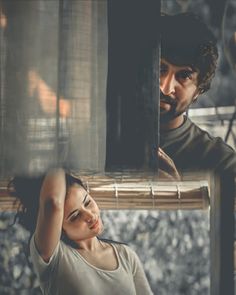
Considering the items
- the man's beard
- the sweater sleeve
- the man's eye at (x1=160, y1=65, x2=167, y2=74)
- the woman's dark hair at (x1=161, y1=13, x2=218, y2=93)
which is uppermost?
the woman's dark hair at (x1=161, y1=13, x2=218, y2=93)

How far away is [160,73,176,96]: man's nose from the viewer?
11.2 ft

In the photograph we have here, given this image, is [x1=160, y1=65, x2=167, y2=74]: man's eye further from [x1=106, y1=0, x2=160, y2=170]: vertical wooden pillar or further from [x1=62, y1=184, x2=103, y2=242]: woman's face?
[x1=62, y1=184, x2=103, y2=242]: woman's face

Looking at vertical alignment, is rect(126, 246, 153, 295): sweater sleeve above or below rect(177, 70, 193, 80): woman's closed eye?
below

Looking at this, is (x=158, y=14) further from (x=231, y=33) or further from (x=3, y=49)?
(x=3, y=49)

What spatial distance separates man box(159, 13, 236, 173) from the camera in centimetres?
341

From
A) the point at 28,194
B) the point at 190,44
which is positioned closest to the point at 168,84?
the point at 190,44

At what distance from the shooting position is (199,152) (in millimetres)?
3424

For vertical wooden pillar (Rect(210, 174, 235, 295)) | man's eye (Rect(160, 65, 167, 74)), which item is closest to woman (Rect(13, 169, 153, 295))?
vertical wooden pillar (Rect(210, 174, 235, 295))

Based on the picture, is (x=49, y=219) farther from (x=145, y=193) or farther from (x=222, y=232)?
(x=222, y=232)

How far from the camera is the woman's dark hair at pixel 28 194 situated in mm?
3381

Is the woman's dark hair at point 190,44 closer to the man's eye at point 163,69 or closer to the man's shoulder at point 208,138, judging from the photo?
the man's eye at point 163,69

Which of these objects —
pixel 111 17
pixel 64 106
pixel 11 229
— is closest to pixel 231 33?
pixel 111 17

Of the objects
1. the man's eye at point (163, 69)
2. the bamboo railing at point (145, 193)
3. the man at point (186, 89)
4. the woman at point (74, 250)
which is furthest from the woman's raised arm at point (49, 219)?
the man's eye at point (163, 69)

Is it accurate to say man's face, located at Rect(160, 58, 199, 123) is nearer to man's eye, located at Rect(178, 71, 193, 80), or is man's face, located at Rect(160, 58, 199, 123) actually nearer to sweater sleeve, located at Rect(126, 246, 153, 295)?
man's eye, located at Rect(178, 71, 193, 80)
